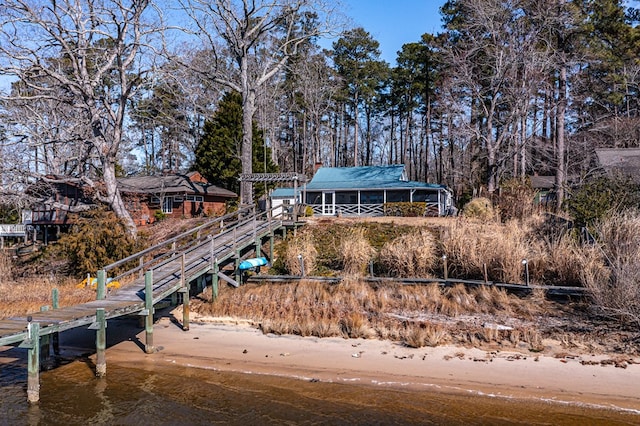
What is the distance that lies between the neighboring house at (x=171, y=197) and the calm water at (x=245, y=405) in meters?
20.6

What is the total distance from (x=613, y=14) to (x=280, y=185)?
28808 mm

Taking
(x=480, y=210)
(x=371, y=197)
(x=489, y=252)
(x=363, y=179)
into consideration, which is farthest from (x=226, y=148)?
(x=489, y=252)

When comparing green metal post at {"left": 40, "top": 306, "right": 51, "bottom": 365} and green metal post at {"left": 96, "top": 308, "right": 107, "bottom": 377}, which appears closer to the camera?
green metal post at {"left": 96, "top": 308, "right": 107, "bottom": 377}

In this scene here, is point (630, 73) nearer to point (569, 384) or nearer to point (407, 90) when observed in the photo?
point (407, 90)

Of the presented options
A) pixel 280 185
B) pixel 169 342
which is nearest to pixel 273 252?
pixel 169 342

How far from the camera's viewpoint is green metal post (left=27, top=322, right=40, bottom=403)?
845cm

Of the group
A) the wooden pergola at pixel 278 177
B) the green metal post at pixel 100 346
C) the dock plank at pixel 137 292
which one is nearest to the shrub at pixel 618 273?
the dock plank at pixel 137 292

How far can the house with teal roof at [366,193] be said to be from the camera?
3127cm

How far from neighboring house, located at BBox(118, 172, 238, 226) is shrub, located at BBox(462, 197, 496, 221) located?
1523 centimetres

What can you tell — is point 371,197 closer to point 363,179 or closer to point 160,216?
point 363,179

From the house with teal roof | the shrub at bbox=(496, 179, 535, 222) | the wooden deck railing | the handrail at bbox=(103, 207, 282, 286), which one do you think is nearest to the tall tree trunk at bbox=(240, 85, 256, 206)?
the handrail at bbox=(103, 207, 282, 286)

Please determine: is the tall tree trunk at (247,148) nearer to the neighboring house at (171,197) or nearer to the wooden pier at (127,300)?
the neighboring house at (171,197)

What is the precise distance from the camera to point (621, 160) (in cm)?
2422

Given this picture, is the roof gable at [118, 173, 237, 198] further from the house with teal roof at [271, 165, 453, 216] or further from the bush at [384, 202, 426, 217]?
the bush at [384, 202, 426, 217]
